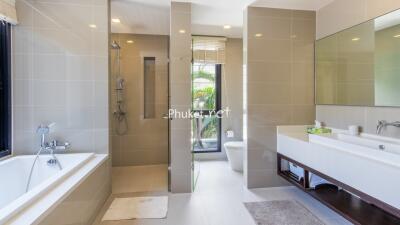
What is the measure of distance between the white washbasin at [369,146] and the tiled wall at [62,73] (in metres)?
2.54

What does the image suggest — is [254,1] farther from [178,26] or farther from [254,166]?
[254,166]

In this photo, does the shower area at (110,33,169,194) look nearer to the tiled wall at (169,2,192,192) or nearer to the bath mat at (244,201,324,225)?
the tiled wall at (169,2,192,192)

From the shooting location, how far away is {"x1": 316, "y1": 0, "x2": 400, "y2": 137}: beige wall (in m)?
2.21

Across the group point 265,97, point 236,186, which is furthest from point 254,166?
point 265,97

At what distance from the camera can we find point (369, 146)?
2.18 meters

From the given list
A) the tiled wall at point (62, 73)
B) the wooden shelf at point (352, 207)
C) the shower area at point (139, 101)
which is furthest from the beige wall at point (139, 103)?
the wooden shelf at point (352, 207)

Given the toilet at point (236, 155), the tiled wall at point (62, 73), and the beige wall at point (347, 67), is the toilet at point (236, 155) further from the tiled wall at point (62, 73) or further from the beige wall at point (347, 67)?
the tiled wall at point (62, 73)

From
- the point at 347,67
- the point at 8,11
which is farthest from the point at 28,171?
the point at 347,67

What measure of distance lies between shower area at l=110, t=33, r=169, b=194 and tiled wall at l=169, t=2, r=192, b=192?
3.51 ft

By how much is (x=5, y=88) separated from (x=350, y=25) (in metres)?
3.99

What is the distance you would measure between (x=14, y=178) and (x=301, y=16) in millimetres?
3960

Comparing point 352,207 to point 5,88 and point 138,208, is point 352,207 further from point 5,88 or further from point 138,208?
point 5,88

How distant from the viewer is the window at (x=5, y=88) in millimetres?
2475

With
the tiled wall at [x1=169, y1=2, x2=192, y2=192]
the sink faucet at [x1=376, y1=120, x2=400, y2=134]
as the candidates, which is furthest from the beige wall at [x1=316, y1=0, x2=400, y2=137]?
the tiled wall at [x1=169, y1=2, x2=192, y2=192]
